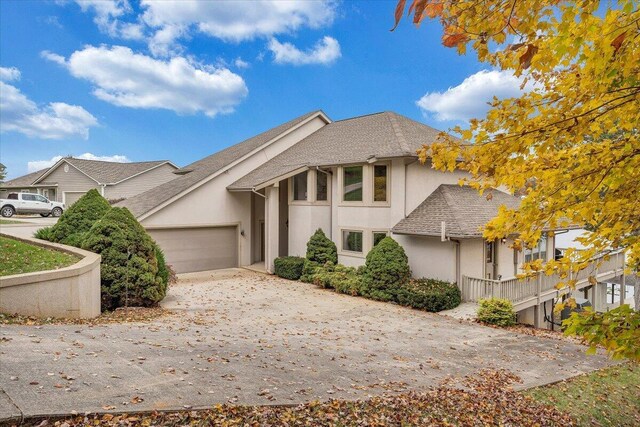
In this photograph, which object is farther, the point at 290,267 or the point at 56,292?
the point at 290,267

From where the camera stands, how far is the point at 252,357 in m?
7.30

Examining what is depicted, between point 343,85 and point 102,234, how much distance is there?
47.5 feet

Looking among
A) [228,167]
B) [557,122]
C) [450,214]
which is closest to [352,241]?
[450,214]

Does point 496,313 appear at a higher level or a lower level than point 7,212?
lower

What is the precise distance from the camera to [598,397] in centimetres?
745

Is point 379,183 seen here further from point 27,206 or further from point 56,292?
point 27,206

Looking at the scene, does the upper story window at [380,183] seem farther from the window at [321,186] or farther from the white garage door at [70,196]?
the white garage door at [70,196]

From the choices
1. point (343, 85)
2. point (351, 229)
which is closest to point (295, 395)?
point (351, 229)

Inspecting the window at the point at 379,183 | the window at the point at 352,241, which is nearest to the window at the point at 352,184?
the window at the point at 379,183

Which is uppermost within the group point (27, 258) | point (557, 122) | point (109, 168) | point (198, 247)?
point (109, 168)

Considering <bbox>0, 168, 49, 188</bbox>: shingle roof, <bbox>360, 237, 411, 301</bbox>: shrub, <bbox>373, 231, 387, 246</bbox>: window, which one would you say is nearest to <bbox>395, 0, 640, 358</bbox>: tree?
<bbox>360, 237, 411, 301</bbox>: shrub

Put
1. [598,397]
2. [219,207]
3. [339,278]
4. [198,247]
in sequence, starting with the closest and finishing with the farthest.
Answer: [598,397]
[339,278]
[198,247]
[219,207]

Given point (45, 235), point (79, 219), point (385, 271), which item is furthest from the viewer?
point (385, 271)

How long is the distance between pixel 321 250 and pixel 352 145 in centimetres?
553
